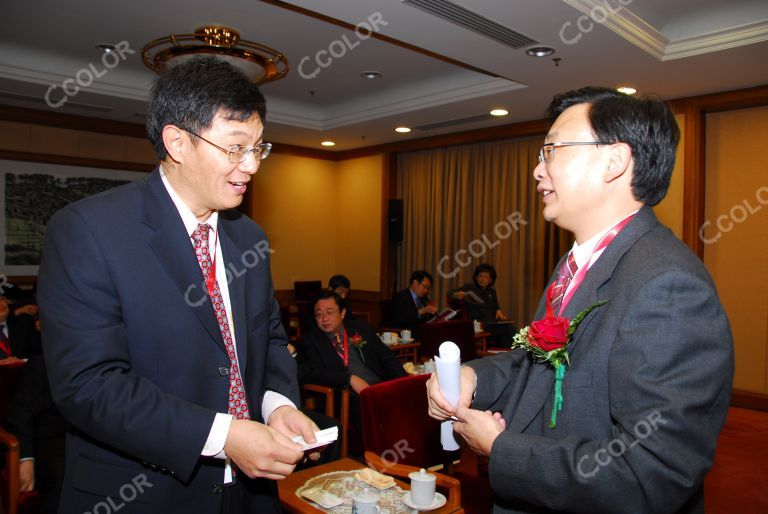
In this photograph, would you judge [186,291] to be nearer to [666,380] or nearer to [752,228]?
[666,380]

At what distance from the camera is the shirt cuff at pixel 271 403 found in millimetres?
1498

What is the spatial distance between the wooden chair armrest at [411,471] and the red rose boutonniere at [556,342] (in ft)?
3.60

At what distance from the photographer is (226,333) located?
138cm

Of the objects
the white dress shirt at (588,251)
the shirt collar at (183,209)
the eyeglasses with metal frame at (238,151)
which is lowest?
the white dress shirt at (588,251)

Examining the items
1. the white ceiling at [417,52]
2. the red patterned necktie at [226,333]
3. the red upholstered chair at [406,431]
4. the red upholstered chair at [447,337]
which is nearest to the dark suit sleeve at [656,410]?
the red patterned necktie at [226,333]

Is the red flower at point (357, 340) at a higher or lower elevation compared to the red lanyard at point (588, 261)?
lower

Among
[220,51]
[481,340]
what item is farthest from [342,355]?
[220,51]

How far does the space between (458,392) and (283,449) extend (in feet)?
1.50

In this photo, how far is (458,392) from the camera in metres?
1.40

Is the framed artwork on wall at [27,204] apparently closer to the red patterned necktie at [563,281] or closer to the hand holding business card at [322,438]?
the hand holding business card at [322,438]

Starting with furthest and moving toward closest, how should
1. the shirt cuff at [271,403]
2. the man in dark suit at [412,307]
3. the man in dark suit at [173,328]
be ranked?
the man in dark suit at [412,307]
the shirt cuff at [271,403]
the man in dark suit at [173,328]

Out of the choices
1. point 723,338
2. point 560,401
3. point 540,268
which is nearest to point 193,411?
point 560,401

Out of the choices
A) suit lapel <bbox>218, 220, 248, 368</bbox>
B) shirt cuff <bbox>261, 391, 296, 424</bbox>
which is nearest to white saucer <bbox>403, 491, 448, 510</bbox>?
shirt cuff <bbox>261, 391, 296, 424</bbox>

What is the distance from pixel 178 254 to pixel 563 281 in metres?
1.00
